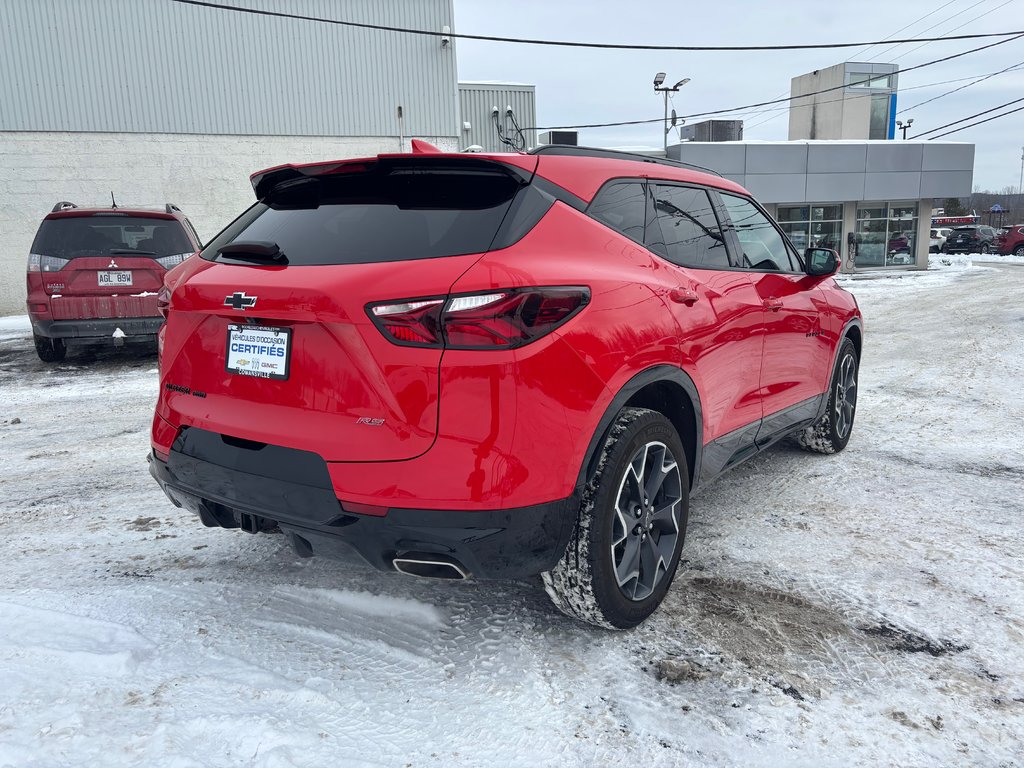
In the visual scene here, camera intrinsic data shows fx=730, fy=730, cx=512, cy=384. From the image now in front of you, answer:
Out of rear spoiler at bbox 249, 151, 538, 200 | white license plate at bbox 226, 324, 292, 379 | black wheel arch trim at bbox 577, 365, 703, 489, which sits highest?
rear spoiler at bbox 249, 151, 538, 200

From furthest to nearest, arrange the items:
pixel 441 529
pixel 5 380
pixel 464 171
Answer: pixel 5 380 < pixel 464 171 < pixel 441 529

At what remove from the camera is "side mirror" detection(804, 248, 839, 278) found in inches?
166

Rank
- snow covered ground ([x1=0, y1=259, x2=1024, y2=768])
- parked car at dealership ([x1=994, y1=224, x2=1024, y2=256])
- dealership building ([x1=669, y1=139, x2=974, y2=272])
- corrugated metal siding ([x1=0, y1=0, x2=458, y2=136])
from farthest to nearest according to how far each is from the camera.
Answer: parked car at dealership ([x1=994, y1=224, x2=1024, y2=256]) < dealership building ([x1=669, y1=139, x2=974, y2=272]) < corrugated metal siding ([x1=0, y1=0, x2=458, y2=136]) < snow covered ground ([x1=0, y1=259, x2=1024, y2=768])

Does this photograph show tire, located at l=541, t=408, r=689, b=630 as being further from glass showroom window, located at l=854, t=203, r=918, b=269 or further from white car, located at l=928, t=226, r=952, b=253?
white car, located at l=928, t=226, r=952, b=253

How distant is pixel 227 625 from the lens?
2.75m

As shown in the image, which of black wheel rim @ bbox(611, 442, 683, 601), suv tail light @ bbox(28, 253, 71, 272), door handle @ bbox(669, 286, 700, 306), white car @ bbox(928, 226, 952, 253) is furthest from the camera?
white car @ bbox(928, 226, 952, 253)

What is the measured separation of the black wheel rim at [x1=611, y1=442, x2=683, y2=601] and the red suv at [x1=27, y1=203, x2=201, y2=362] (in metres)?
6.62

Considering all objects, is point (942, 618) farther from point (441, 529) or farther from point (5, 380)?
point (5, 380)

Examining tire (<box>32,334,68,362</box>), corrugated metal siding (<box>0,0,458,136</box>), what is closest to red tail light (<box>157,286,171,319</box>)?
tire (<box>32,334,68,362</box>)

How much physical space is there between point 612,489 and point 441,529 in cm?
64

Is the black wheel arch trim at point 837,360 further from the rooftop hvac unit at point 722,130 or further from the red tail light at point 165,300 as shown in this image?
the rooftop hvac unit at point 722,130

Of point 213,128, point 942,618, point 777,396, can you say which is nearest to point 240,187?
point 213,128

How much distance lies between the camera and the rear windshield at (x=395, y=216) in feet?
7.57

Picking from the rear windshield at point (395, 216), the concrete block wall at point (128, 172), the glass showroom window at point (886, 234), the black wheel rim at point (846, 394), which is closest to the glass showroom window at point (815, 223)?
the glass showroom window at point (886, 234)
